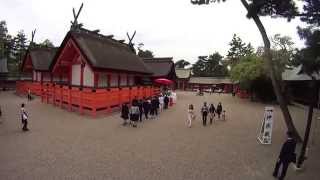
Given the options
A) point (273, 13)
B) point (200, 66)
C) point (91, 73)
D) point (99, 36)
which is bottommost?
point (91, 73)

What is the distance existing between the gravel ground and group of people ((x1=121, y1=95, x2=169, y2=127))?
670 mm

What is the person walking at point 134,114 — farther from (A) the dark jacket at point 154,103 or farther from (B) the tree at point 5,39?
(B) the tree at point 5,39

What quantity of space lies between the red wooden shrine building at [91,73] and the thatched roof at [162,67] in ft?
48.2

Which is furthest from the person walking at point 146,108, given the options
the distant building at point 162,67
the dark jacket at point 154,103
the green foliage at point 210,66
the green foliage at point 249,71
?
the green foliage at point 210,66

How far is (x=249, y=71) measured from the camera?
38.3m

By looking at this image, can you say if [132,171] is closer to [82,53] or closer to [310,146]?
[310,146]

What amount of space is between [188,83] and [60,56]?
50.3m

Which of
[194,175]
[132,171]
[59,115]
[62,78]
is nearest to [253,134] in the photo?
[194,175]

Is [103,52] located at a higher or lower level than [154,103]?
higher

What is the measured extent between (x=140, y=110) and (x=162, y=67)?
87.1ft

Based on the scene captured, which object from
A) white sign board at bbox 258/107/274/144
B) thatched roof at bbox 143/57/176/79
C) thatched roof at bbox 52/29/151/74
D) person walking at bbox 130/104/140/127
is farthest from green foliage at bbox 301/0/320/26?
thatched roof at bbox 143/57/176/79

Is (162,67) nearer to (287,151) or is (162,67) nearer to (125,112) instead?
(125,112)

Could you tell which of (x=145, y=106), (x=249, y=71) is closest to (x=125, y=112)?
(x=145, y=106)

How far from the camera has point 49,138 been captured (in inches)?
541
